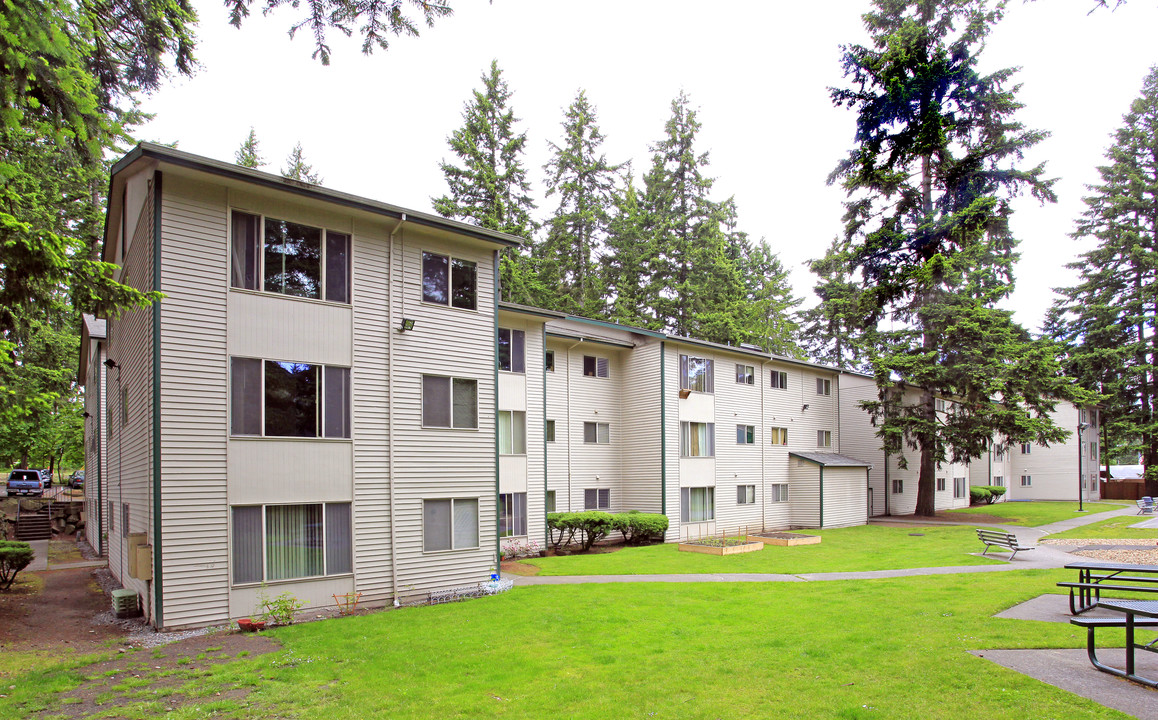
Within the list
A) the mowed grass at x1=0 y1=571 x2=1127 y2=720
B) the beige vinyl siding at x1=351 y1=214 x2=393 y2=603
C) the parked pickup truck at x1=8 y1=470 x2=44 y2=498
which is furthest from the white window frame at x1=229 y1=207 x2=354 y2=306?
the parked pickup truck at x1=8 y1=470 x2=44 y2=498

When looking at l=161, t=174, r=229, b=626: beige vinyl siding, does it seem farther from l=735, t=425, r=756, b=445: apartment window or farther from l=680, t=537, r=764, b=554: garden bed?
l=735, t=425, r=756, b=445: apartment window

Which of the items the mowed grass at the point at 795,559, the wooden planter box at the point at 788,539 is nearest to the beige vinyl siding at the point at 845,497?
the mowed grass at the point at 795,559

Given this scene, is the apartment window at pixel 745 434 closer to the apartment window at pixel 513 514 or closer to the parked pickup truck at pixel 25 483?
the apartment window at pixel 513 514

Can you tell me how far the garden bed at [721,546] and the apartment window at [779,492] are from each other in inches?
316

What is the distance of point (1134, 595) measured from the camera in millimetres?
10867

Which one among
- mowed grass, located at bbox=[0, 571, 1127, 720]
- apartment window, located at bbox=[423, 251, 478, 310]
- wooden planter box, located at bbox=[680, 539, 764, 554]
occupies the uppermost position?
apartment window, located at bbox=[423, 251, 478, 310]

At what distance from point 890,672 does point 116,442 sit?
1844 cm

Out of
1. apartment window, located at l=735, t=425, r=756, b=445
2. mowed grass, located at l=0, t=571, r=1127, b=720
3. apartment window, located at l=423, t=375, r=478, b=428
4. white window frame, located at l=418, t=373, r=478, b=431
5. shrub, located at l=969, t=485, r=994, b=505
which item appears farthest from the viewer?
shrub, located at l=969, t=485, r=994, b=505

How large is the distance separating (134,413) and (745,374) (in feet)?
79.0

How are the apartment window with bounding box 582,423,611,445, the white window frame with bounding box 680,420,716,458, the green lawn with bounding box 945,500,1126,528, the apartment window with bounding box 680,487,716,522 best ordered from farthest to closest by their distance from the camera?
→ the green lawn with bounding box 945,500,1126,528, the white window frame with bounding box 680,420,716,458, the apartment window with bounding box 680,487,716,522, the apartment window with bounding box 582,423,611,445

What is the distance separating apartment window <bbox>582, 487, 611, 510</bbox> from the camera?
2569 centimetres

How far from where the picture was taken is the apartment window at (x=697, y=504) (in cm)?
2662

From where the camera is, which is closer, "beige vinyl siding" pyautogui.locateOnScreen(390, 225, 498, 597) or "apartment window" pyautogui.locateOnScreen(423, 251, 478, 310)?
"beige vinyl siding" pyautogui.locateOnScreen(390, 225, 498, 597)

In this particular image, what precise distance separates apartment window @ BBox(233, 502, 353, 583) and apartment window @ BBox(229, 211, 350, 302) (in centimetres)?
439
